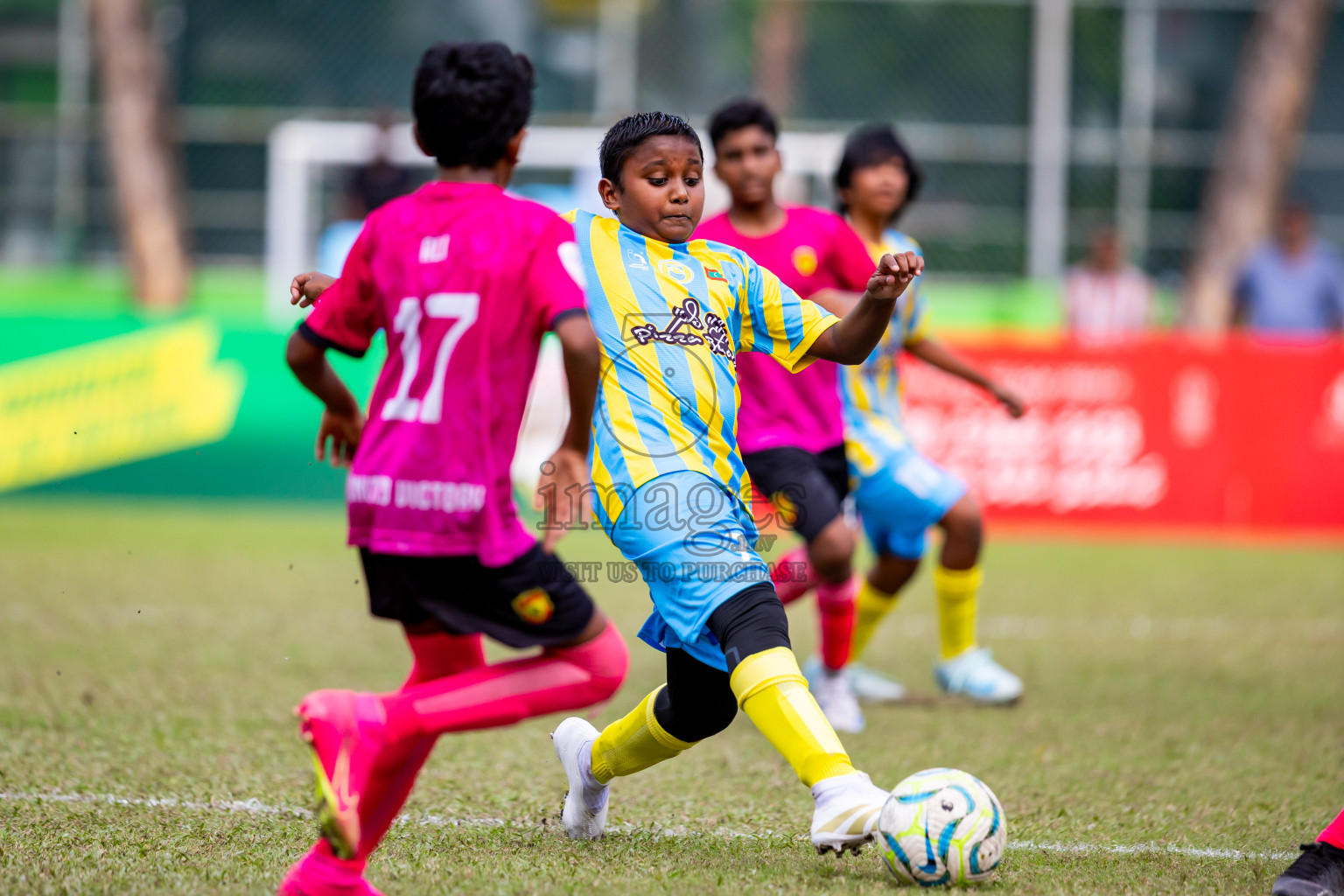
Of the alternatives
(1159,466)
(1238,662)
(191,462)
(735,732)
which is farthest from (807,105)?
(735,732)

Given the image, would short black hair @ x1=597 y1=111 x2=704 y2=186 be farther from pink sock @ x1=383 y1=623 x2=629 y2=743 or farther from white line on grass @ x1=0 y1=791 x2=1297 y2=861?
white line on grass @ x1=0 y1=791 x2=1297 y2=861

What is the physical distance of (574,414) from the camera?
3004mm

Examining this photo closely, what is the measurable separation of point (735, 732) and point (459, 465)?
2.53 m

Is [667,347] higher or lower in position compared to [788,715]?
higher

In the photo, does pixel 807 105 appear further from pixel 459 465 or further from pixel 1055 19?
pixel 459 465

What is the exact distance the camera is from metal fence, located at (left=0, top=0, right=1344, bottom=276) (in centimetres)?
1775

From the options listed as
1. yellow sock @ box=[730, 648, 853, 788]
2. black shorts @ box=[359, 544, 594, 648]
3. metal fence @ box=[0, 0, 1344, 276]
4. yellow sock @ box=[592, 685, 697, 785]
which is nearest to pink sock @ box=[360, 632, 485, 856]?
black shorts @ box=[359, 544, 594, 648]

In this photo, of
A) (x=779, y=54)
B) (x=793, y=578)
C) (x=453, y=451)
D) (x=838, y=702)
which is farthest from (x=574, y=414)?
(x=779, y=54)

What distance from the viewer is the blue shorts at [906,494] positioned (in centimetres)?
551

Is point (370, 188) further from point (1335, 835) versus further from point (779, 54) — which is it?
point (1335, 835)

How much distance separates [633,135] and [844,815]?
5.12 feet

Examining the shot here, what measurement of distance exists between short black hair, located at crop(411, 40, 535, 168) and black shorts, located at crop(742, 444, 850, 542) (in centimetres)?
217

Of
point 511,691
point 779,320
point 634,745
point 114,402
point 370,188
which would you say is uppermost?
point 370,188

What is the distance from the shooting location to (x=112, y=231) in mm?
19312
